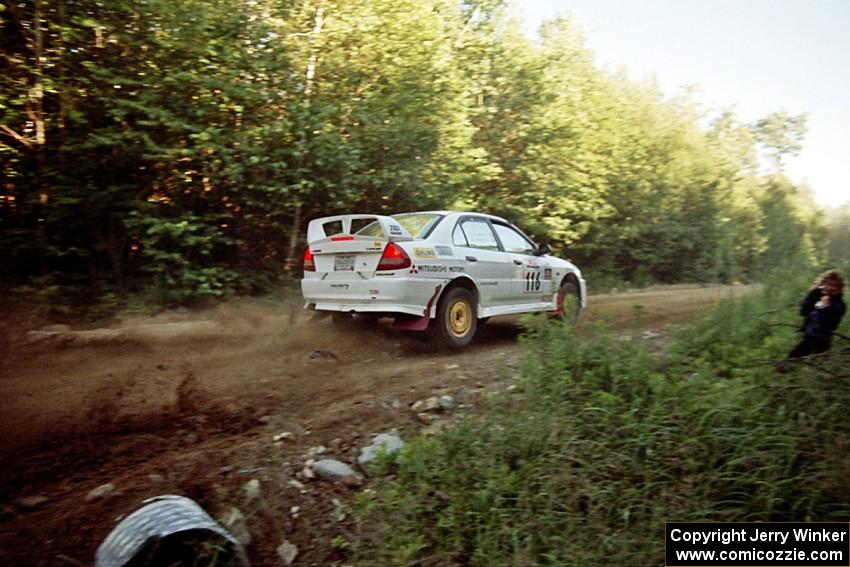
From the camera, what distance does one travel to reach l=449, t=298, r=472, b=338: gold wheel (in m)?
7.27

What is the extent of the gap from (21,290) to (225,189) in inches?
136

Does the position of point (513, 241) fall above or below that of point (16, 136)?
below

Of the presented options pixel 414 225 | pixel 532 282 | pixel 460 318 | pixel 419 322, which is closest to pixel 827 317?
pixel 460 318

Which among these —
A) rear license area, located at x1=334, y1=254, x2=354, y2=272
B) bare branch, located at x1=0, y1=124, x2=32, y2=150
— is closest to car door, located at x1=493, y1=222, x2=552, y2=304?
rear license area, located at x1=334, y1=254, x2=354, y2=272

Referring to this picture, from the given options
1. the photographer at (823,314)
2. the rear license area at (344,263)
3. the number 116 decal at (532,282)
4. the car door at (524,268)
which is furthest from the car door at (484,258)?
the photographer at (823,314)

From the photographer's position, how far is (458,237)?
7.54 m

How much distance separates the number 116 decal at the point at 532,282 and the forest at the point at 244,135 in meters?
3.99

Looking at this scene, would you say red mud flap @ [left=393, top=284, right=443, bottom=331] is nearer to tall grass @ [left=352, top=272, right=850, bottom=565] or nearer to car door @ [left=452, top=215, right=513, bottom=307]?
car door @ [left=452, top=215, right=513, bottom=307]

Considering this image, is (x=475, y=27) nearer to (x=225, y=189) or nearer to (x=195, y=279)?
(x=225, y=189)

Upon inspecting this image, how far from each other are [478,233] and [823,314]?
160 inches

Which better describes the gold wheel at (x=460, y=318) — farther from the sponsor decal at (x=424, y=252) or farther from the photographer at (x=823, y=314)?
the photographer at (x=823, y=314)

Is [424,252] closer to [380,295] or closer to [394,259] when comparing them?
[394,259]

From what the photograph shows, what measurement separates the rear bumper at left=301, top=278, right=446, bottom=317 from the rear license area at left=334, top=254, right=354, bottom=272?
0.15 metres

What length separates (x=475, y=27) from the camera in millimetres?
16609
